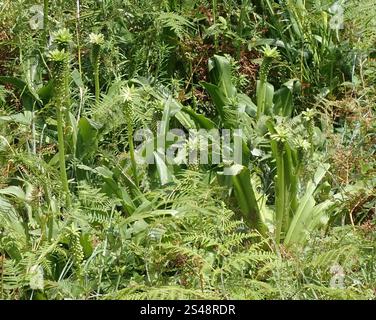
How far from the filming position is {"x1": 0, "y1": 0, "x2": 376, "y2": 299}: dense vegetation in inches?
89.5

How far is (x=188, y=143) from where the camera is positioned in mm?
2723

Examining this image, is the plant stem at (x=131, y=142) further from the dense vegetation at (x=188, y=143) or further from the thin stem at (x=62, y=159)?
the thin stem at (x=62, y=159)

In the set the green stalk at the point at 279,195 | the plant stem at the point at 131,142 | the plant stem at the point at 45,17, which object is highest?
the plant stem at the point at 45,17

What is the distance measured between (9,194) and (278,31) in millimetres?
1361

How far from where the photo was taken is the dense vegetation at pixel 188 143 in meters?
2.27

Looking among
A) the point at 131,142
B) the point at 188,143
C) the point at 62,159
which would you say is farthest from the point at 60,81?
the point at 188,143

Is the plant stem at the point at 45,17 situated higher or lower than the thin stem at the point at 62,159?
higher

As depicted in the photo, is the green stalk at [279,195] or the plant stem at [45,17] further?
the plant stem at [45,17]

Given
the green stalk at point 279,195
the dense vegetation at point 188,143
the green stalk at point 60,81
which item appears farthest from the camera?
the green stalk at point 279,195

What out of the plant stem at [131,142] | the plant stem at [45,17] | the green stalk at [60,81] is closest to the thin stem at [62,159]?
the green stalk at [60,81]

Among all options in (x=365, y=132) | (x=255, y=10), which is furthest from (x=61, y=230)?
(x=255, y=10)

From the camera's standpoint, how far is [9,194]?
2.58m

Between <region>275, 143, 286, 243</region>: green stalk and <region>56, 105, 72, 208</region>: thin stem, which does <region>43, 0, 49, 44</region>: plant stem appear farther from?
<region>275, 143, 286, 243</region>: green stalk

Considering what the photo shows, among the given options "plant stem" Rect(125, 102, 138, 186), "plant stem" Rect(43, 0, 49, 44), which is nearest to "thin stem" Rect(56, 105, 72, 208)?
"plant stem" Rect(125, 102, 138, 186)
